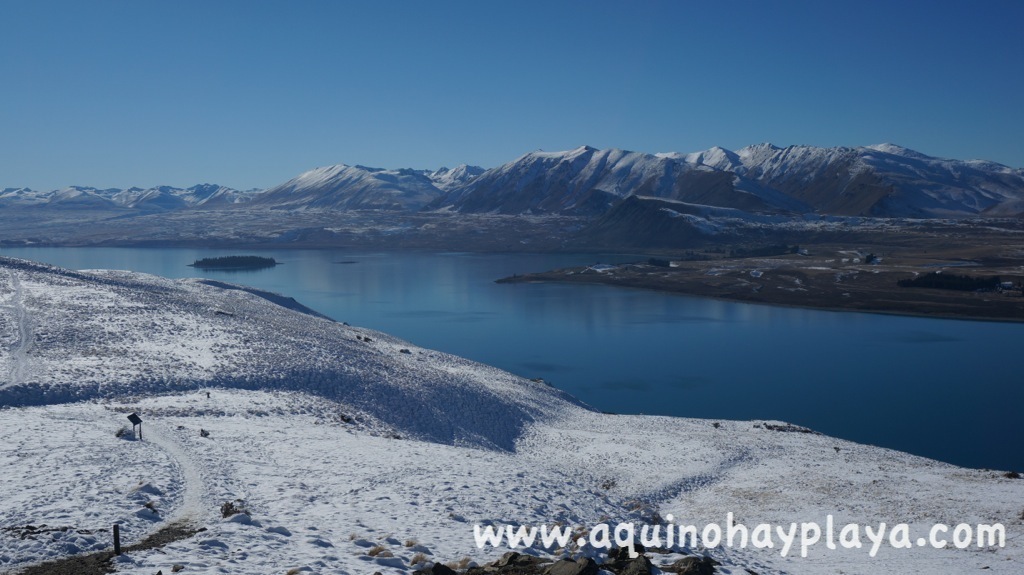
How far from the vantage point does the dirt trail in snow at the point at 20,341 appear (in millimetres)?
20281

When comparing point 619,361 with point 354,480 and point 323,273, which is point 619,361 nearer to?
point 354,480

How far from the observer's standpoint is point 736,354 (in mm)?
48906

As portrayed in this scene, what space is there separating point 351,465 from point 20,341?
17.3 meters

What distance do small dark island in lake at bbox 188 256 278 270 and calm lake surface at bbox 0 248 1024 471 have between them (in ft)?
108

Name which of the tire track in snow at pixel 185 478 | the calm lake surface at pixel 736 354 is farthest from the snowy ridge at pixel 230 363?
the calm lake surface at pixel 736 354

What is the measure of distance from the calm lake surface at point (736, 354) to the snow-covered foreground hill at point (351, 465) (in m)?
8.73

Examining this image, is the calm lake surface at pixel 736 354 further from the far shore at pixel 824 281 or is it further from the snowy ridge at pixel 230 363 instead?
the snowy ridge at pixel 230 363

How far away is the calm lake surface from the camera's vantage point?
33.7 meters

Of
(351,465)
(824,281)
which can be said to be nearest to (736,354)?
(824,281)

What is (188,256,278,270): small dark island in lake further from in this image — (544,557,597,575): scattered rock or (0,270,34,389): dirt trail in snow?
(544,557,597,575): scattered rock

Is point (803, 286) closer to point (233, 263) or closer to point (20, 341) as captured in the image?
point (20, 341)

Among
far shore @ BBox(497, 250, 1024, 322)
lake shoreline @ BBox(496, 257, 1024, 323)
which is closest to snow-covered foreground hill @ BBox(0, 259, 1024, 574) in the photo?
lake shoreline @ BBox(496, 257, 1024, 323)

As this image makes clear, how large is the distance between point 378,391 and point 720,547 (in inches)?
598

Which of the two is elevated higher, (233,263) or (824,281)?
(824,281)
